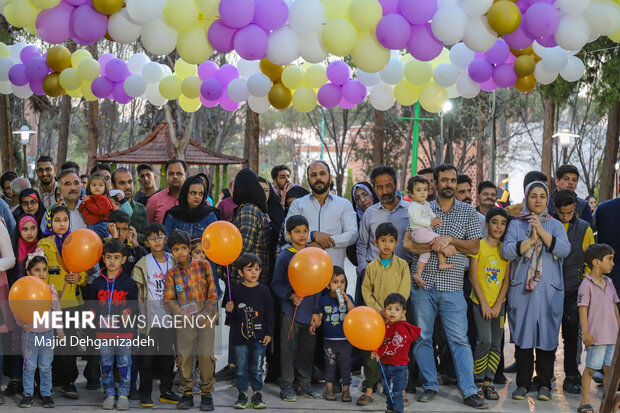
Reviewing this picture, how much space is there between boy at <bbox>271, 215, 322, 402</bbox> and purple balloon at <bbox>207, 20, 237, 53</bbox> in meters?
1.67

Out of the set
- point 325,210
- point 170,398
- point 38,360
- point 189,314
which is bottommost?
point 170,398

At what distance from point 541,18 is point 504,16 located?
342 millimetres

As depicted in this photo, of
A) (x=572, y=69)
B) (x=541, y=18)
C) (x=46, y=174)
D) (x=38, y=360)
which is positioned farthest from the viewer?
(x=46, y=174)

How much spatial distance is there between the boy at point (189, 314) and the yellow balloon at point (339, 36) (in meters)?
2.05

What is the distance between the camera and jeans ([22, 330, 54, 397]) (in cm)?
591

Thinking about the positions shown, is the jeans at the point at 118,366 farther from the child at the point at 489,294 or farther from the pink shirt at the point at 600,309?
the pink shirt at the point at 600,309

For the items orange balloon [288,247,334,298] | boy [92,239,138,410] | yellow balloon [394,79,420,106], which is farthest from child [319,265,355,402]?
yellow balloon [394,79,420,106]

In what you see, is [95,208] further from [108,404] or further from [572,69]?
[572,69]

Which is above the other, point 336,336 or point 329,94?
point 329,94

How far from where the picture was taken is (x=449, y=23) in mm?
6086

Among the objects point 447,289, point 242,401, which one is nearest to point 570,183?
point 447,289

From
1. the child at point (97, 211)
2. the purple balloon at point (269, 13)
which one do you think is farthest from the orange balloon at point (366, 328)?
the purple balloon at point (269, 13)

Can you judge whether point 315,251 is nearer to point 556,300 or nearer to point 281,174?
point 556,300

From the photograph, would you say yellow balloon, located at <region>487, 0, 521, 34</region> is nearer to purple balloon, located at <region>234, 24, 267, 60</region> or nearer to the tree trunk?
purple balloon, located at <region>234, 24, 267, 60</region>
